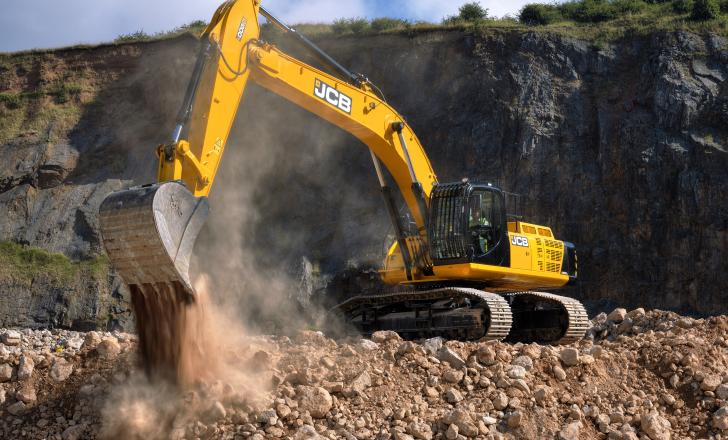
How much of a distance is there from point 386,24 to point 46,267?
14.1 meters

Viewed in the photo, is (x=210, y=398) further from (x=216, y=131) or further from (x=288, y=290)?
(x=288, y=290)

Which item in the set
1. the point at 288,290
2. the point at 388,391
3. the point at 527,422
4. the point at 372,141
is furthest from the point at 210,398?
the point at 288,290

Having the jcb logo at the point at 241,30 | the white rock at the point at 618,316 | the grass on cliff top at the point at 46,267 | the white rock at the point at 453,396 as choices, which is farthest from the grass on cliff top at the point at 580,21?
the white rock at the point at 453,396

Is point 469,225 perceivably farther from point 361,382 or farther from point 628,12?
point 628,12

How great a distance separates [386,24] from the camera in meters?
29.6

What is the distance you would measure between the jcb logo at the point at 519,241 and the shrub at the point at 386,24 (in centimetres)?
1857

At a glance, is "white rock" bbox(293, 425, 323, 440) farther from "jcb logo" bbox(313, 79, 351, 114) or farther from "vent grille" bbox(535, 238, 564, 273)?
"vent grille" bbox(535, 238, 564, 273)

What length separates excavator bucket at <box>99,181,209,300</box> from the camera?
285 inches

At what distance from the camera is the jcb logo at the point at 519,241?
11578 mm

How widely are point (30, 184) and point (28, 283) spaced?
14.2 ft

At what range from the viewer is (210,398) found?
23.9ft

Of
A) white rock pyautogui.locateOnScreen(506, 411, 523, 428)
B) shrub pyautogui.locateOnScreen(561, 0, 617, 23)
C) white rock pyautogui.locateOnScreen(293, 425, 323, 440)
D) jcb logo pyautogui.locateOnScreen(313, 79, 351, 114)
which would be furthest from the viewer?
shrub pyautogui.locateOnScreen(561, 0, 617, 23)

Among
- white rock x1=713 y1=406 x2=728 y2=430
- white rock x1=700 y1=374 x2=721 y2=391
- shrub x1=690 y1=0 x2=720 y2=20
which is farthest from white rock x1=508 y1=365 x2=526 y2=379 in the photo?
shrub x1=690 y1=0 x2=720 y2=20

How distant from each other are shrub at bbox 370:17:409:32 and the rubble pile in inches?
856
